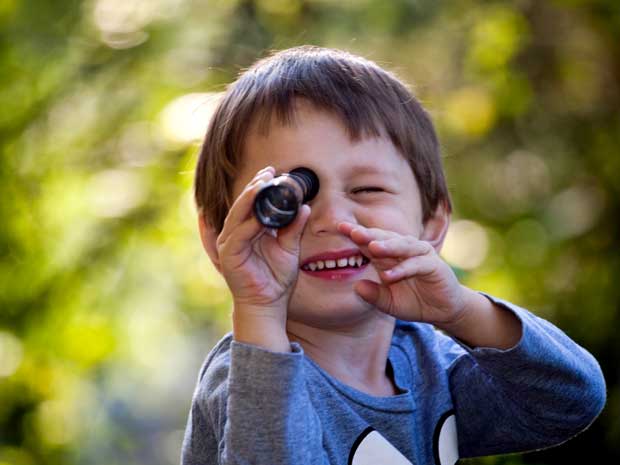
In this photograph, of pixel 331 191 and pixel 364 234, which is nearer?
pixel 364 234

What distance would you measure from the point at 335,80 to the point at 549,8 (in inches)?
124

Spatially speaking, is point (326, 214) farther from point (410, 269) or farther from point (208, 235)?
point (208, 235)

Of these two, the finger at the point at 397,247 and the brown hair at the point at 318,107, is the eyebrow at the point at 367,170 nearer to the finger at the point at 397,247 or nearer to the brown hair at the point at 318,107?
the brown hair at the point at 318,107

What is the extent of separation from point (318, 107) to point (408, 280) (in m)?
0.38

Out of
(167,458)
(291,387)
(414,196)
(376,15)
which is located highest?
(376,15)

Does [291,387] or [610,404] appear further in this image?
[610,404]

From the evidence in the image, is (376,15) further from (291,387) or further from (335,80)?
(291,387)

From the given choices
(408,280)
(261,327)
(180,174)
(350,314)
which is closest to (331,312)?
(350,314)

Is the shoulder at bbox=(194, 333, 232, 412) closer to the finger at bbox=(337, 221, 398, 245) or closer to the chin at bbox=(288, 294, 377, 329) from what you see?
the chin at bbox=(288, 294, 377, 329)

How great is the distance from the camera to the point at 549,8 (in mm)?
4906

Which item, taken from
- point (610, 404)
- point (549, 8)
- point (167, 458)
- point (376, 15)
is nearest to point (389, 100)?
point (376, 15)

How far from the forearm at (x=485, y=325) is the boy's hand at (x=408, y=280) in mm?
20

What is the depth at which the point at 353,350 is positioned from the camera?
2.04m

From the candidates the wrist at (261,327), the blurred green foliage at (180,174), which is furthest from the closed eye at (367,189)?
the blurred green foliage at (180,174)
